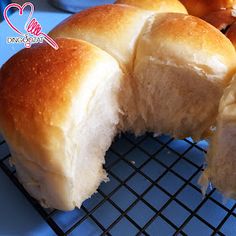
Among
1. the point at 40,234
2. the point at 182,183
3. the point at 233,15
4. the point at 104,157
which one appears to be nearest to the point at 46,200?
the point at 40,234

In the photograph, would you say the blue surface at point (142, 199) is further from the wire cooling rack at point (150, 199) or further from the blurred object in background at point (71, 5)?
the blurred object in background at point (71, 5)

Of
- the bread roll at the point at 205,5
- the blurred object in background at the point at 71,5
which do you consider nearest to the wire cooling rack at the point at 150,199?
the bread roll at the point at 205,5

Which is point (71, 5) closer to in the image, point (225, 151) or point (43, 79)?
point (43, 79)


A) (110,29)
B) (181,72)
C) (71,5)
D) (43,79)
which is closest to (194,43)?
(181,72)

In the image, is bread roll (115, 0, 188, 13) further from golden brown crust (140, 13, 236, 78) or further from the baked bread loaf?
golden brown crust (140, 13, 236, 78)

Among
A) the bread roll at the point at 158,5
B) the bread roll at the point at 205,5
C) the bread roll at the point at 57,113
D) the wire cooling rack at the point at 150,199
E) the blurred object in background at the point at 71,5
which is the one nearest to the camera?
the bread roll at the point at 57,113

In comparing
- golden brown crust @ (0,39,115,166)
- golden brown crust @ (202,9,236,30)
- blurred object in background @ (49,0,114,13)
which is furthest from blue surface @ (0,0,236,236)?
blurred object in background @ (49,0,114,13)

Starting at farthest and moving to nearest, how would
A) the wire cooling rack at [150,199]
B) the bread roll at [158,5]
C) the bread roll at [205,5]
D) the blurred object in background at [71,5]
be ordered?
the blurred object in background at [71,5], the bread roll at [205,5], the bread roll at [158,5], the wire cooling rack at [150,199]

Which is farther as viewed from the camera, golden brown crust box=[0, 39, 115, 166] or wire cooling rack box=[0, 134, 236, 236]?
wire cooling rack box=[0, 134, 236, 236]
